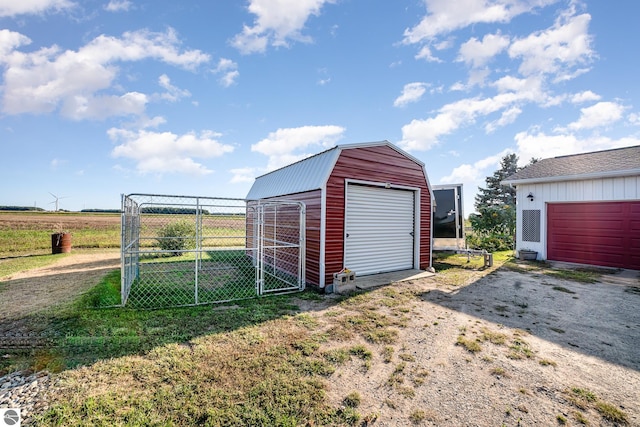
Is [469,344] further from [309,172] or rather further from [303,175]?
[303,175]

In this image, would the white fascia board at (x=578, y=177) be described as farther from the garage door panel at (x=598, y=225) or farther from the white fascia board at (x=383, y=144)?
the white fascia board at (x=383, y=144)

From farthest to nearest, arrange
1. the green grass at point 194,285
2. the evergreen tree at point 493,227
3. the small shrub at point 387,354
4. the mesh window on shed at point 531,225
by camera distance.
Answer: the evergreen tree at point 493,227, the mesh window on shed at point 531,225, the green grass at point 194,285, the small shrub at point 387,354

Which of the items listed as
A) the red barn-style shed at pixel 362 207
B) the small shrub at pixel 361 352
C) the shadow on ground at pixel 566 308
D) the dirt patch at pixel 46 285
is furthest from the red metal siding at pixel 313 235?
the dirt patch at pixel 46 285

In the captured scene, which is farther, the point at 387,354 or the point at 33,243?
the point at 33,243

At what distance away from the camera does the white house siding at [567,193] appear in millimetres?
8352

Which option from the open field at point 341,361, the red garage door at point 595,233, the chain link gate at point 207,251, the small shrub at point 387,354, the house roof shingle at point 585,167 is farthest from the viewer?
the house roof shingle at point 585,167

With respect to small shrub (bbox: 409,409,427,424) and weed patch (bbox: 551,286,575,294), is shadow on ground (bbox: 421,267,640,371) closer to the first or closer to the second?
weed patch (bbox: 551,286,575,294)

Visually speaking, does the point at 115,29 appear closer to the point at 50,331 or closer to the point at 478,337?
the point at 50,331

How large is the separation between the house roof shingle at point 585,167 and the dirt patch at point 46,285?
1452 centimetres

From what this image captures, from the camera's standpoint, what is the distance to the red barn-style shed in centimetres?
624

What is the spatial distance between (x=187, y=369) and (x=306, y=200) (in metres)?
4.55

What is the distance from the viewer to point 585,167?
9516 mm

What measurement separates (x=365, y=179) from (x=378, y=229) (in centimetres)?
149

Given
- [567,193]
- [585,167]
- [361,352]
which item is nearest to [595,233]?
[567,193]
